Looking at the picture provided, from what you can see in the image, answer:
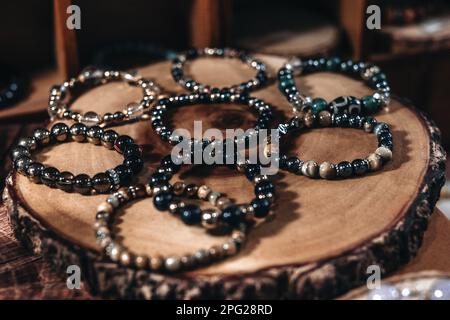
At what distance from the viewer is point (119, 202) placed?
39.9 inches

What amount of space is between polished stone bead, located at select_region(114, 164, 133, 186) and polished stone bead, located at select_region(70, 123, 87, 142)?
14 centimetres

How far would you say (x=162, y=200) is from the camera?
985 millimetres

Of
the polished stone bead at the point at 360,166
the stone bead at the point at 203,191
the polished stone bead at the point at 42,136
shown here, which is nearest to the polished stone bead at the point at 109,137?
the polished stone bead at the point at 42,136

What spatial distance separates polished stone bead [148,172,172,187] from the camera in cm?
103

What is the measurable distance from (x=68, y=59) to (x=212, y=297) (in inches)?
29.4

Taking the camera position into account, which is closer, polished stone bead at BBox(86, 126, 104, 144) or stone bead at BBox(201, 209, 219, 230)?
stone bead at BBox(201, 209, 219, 230)

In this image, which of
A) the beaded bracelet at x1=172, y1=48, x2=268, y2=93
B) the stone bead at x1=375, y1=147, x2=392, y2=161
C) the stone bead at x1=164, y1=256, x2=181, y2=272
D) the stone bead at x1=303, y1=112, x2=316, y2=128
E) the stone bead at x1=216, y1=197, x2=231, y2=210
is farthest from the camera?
the beaded bracelet at x1=172, y1=48, x2=268, y2=93

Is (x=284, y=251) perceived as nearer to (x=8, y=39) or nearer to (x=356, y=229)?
(x=356, y=229)

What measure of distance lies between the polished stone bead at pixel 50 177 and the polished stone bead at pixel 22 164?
4 cm

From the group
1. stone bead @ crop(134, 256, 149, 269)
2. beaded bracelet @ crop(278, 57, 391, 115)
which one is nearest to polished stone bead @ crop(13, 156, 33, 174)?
stone bead @ crop(134, 256, 149, 269)

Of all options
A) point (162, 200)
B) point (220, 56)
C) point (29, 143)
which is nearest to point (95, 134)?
point (29, 143)

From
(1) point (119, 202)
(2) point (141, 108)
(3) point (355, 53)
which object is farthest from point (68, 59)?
(3) point (355, 53)

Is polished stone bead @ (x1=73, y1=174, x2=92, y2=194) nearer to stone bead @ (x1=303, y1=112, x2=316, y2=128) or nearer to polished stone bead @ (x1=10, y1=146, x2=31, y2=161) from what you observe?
polished stone bead @ (x1=10, y1=146, x2=31, y2=161)

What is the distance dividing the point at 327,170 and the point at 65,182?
0.43m
